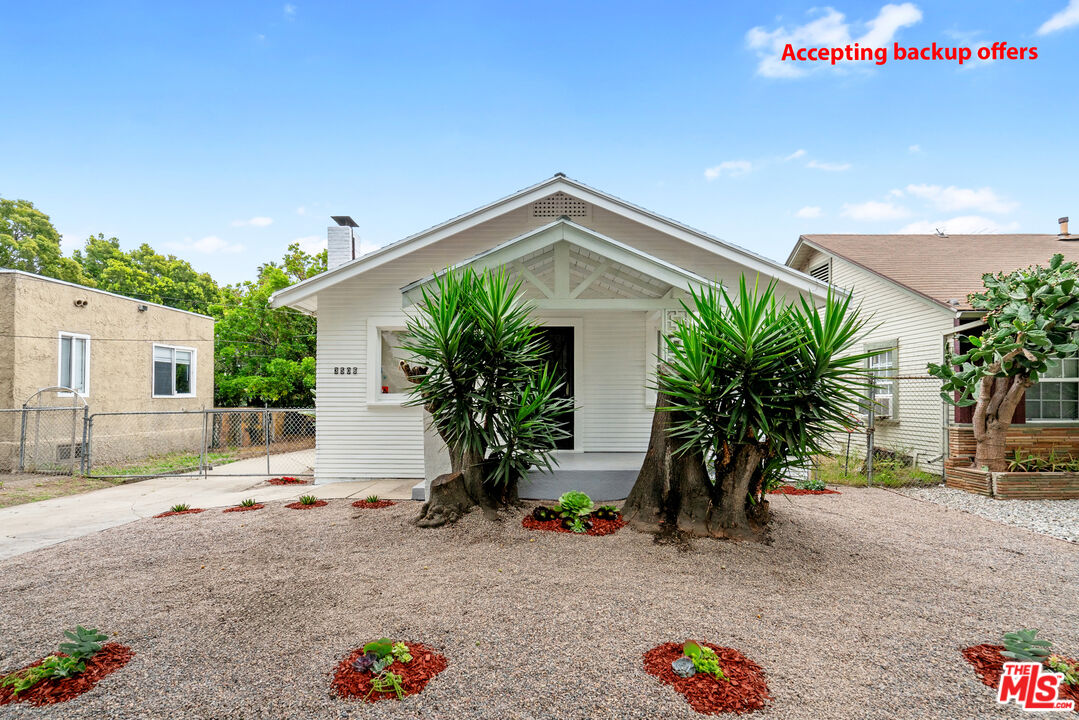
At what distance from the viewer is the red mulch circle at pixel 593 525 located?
16.4 feet

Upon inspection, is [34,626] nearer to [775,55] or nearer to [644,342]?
[644,342]

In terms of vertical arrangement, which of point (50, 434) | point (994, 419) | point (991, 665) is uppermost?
point (994, 419)

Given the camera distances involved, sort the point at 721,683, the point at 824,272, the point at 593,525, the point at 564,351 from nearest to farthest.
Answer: the point at 721,683 → the point at 593,525 → the point at 564,351 → the point at 824,272

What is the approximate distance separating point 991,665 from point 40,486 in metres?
12.9

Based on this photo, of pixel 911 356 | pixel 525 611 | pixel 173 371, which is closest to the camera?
pixel 525 611

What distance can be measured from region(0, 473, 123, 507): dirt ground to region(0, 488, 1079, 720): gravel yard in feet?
13.4

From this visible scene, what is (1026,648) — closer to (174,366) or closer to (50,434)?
(50,434)

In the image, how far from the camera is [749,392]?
14.3 ft

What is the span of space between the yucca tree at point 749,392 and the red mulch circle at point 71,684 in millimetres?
4012

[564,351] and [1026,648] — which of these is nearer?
[1026,648]

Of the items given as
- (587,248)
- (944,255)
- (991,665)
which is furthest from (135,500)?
(944,255)

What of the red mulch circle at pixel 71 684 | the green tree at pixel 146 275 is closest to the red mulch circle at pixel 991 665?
the red mulch circle at pixel 71 684

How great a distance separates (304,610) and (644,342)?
21.0ft

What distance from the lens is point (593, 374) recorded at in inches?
335
